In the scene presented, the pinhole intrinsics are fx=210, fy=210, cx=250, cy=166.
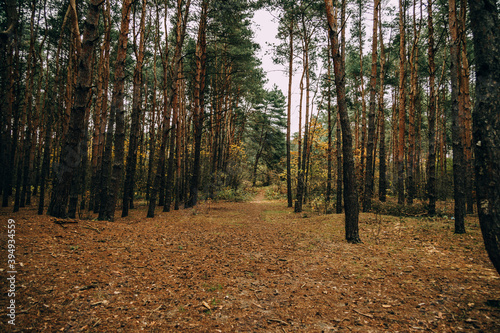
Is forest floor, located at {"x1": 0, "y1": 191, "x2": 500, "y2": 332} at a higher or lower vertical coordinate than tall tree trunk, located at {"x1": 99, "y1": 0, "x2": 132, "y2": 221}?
lower

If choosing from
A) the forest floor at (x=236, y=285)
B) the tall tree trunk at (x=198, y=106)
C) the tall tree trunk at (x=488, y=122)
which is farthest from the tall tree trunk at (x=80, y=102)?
the tall tree trunk at (x=198, y=106)

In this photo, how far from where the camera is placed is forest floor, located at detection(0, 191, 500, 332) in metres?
2.58

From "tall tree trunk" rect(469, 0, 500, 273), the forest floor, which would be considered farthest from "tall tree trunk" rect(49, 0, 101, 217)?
"tall tree trunk" rect(469, 0, 500, 273)

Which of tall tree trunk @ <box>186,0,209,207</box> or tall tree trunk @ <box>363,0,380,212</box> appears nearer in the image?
tall tree trunk @ <box>363,0,380,212</box>

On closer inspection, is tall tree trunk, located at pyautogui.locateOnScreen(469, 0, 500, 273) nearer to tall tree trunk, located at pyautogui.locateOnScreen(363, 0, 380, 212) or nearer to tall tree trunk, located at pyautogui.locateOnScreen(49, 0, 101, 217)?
tall tree trunk, located at pyautogui.locateOnScreen(49, 0, 101, 217)

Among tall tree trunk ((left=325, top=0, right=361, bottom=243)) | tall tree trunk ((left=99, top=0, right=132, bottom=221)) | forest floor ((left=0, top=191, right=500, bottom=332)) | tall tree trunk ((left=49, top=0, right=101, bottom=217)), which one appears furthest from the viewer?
tall tree trunk ((left=99, top=0, right=132, bottom=221))

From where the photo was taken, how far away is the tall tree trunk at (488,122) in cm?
258

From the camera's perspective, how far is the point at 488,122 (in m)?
2.62

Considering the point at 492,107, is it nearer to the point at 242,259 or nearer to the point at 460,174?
the point at 242,259

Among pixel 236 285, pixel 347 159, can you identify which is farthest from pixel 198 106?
pixel 236 285

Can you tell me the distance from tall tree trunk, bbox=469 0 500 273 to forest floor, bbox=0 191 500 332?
1192 mm

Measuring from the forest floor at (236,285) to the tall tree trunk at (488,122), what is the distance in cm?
119

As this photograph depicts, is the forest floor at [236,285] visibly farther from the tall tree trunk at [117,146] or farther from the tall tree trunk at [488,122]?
the tall tree trunk at [117,146]

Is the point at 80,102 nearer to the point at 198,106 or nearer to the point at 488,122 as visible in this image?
the point at 488,122
